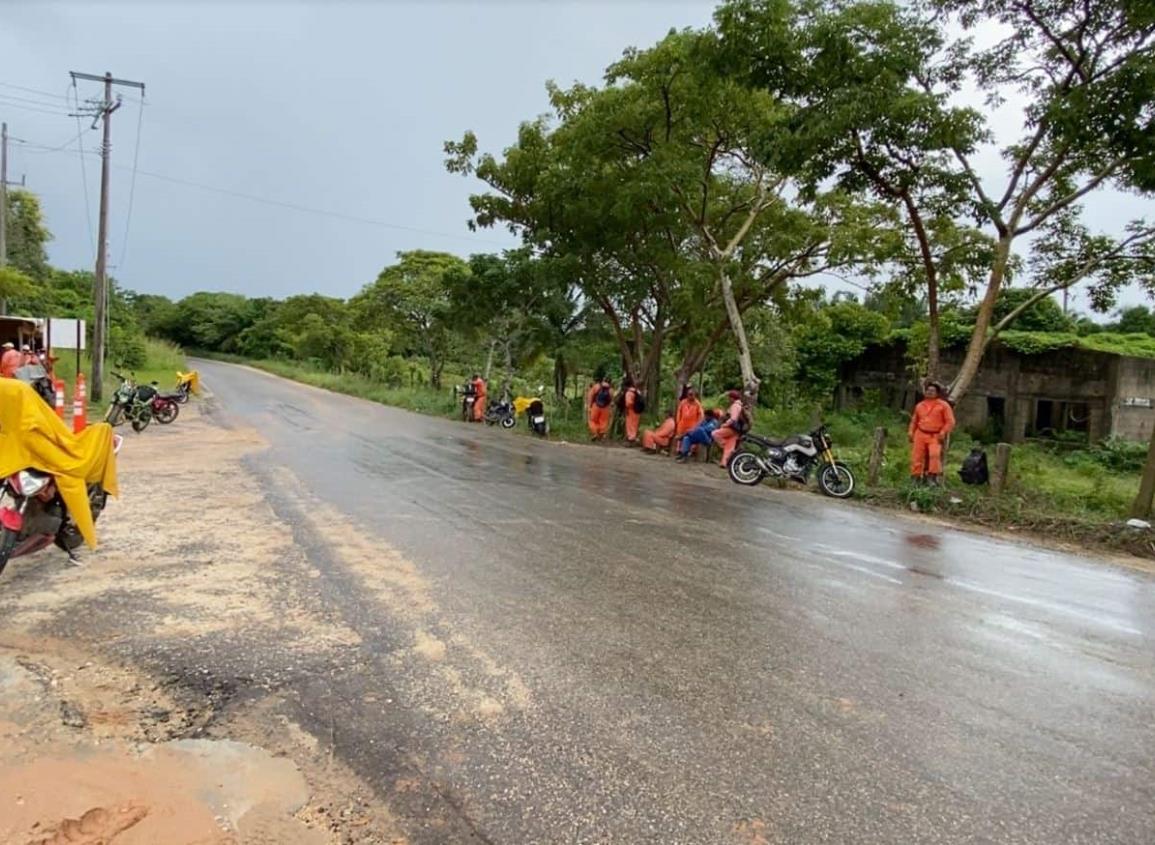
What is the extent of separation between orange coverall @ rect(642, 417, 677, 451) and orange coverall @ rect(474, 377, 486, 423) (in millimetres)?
8249

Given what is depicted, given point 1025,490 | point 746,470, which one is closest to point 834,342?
point 746,470

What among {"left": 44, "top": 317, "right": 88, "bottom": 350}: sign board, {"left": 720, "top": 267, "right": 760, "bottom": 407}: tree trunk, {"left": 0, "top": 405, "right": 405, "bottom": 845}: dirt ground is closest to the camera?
{"left": 0, "top": 405, "right": 405, "bottom": 845}: dirt ground

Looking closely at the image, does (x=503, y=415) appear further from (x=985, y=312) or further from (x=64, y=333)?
(x=985, y=312)

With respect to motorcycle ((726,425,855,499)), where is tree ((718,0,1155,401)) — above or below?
above

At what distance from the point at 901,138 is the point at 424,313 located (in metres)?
23.9

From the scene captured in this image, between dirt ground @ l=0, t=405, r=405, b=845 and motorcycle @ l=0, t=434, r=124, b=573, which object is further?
motorcycle @ l=0, t=434, r=124, b=573

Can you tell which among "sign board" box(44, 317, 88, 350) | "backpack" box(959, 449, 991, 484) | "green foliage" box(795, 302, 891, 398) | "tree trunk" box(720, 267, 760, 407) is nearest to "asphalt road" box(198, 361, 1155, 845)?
"backpack" box(959, 449, 991, 484)

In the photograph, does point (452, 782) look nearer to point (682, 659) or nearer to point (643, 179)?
point (682, 659)

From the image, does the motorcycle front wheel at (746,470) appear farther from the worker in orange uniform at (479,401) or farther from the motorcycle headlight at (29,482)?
the worker in orange uniform at (479,401)

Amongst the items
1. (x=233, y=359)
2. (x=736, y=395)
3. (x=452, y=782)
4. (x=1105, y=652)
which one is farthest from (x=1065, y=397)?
(x=233, y=359)

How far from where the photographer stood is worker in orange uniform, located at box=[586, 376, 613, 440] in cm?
1803

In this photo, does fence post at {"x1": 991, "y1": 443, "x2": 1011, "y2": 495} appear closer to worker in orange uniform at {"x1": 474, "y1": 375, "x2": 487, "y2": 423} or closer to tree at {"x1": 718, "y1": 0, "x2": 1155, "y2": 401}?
tree at {"x1": 718, "y1": 0, "x2": 1155, "y2": 401}

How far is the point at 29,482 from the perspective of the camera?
185 inches

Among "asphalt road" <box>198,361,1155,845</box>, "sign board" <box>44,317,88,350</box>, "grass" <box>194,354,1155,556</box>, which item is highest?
"sign board" <box>44,317,88,350</box>
